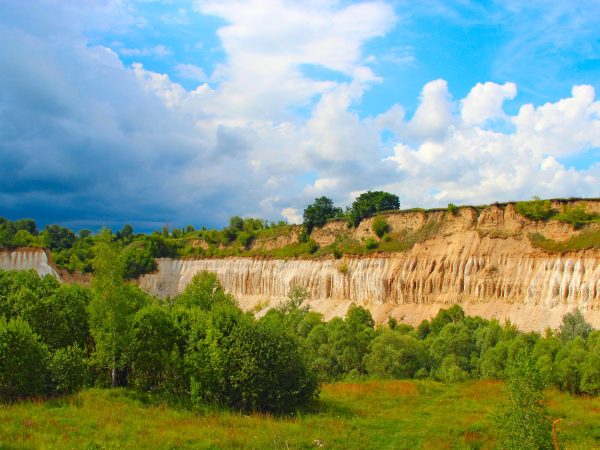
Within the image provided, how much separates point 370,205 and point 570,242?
91.9 feet

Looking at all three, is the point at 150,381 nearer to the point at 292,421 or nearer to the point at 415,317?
the point at 292,421

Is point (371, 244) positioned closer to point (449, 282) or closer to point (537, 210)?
point (449, 282)

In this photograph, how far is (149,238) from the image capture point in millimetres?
98875

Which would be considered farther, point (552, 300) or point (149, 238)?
point (149, 238)

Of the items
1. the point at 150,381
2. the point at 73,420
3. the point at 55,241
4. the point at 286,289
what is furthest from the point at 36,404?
the point at 55,241

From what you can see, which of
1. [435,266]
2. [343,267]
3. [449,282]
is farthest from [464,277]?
[343,267]

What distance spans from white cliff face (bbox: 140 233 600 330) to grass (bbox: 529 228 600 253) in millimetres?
836

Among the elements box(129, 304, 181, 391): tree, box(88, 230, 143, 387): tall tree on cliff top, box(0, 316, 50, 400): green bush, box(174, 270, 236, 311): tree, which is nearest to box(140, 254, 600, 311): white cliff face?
box(174, 270, 236, 311): tree

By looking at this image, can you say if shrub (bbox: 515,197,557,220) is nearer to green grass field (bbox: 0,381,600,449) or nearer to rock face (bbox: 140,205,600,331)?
rock face (bbox: 140,205,600,331)

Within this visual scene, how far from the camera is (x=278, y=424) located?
730 inches

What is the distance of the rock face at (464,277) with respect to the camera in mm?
49062

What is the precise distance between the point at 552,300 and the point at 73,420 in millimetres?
43091

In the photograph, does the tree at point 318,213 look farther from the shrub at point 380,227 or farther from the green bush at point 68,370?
the green bush at point 68,370

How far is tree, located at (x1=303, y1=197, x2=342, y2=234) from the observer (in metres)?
80.4
